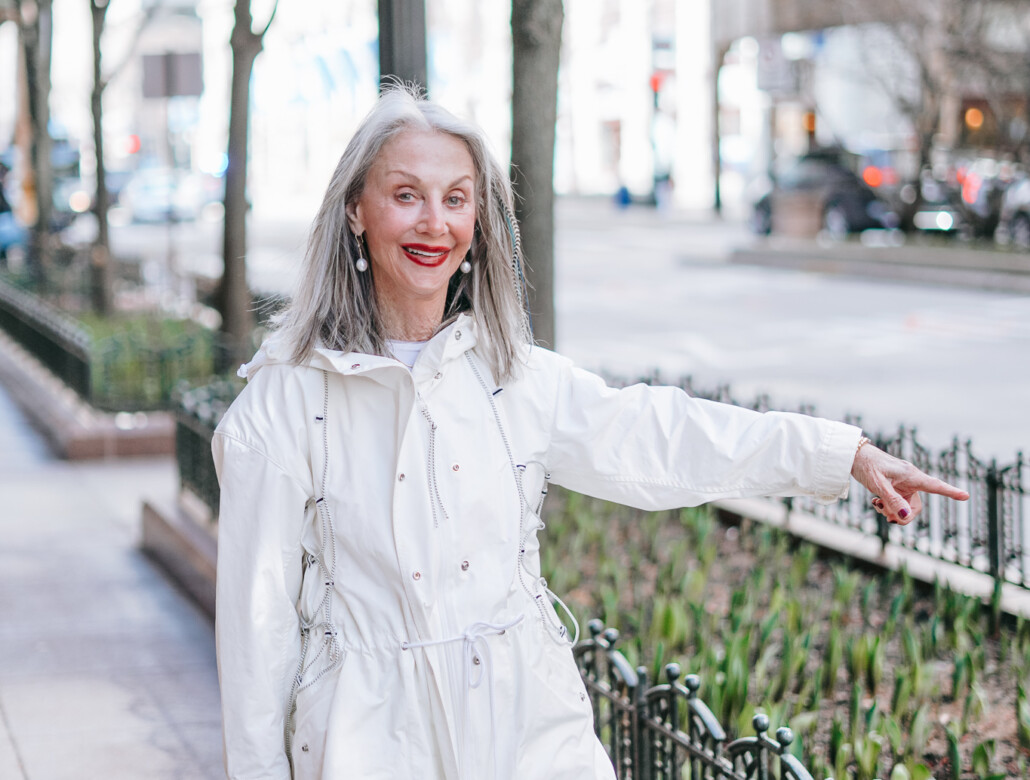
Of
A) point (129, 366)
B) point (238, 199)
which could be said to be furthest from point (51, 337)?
point (238, 199)

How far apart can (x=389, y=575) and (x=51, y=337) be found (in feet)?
34.8

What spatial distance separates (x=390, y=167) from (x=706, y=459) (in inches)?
29.5

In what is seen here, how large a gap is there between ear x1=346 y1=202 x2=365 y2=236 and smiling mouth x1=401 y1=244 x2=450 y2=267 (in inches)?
3.8

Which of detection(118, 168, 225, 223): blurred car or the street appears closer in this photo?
the street

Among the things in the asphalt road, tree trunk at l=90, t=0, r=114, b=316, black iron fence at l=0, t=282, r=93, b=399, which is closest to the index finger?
the asphalt road

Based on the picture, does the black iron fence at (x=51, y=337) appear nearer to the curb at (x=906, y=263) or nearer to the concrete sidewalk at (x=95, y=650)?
the concrete sidewalk at (x=95, y=650)

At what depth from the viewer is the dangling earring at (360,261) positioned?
240cm

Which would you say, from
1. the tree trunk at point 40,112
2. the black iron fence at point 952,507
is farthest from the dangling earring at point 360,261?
the tree trunk at point 40,112

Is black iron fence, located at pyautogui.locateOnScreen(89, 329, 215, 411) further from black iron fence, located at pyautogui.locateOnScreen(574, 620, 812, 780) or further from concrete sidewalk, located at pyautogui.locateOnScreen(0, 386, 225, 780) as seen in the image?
black iron fence, located at pyautogui.locateOnScreen(574, 620, 812, 780)

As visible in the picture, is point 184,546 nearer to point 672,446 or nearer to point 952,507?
point 952,507

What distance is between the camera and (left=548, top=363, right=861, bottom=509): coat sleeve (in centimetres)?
244

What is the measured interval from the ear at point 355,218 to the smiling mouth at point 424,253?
0.10m

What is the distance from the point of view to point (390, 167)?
2.34 metres

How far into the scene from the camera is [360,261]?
2.40 metres
